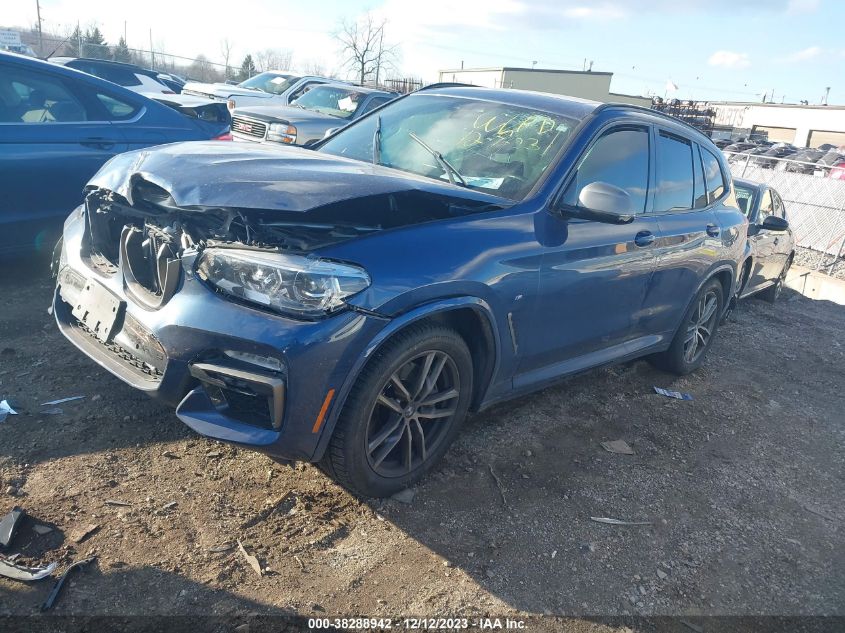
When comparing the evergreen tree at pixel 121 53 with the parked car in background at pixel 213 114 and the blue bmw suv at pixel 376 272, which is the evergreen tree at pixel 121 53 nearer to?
the parked car in background at pixel 213 114

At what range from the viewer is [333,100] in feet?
42.0

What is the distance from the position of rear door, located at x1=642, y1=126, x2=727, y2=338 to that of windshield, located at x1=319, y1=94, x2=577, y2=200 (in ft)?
3.53

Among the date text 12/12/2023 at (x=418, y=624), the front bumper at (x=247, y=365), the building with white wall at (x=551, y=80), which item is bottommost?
the date text 12/12/2023 at (x=418, y=624)

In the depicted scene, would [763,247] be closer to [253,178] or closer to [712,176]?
[712,176]

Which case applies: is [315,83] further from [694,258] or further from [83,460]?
[83,460]

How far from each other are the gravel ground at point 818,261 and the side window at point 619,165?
7835 mm

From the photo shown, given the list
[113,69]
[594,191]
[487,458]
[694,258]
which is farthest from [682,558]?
[113,69]

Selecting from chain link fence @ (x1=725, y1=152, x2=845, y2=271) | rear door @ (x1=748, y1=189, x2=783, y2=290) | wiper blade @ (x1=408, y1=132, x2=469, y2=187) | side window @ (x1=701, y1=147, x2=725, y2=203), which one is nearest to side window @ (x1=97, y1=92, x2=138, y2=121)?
wiper blade @ (x1=408, y1=132, x2=469, y2=187)

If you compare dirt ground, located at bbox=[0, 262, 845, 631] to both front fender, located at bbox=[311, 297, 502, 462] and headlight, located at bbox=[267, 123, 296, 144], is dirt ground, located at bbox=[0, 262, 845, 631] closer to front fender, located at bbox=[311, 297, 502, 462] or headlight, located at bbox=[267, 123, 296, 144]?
front fender, located at bbox=[311, 297, 502, 462]

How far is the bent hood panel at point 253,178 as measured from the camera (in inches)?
107

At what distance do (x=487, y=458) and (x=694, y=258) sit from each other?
2.28 meters

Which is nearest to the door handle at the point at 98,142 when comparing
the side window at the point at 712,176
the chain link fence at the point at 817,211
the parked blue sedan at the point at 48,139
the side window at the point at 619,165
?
the parked blue sedan at the point at 48,139

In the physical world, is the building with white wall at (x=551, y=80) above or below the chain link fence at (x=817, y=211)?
above

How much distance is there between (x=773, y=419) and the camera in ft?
15.9
